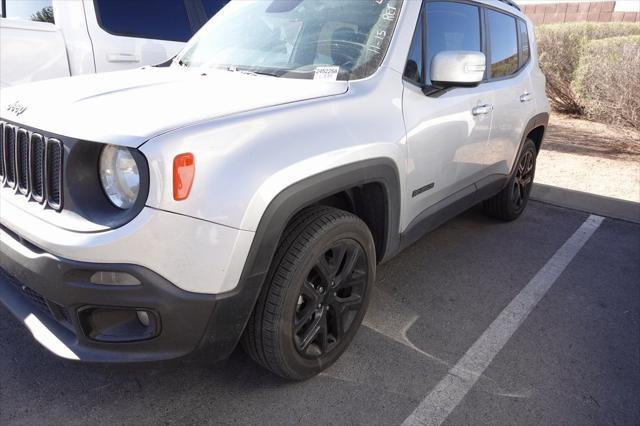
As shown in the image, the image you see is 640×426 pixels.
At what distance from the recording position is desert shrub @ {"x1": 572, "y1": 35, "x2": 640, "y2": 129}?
7020mm

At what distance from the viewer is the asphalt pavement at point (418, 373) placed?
7.43ft

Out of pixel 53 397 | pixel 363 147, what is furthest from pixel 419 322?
pixel 53 397

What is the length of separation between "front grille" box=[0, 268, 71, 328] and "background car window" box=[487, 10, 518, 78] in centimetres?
316

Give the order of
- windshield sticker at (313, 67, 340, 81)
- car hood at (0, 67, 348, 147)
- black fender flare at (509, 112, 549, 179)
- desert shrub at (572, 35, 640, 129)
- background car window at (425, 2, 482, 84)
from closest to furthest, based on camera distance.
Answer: car hood at (0, 67, 348, 147) < windshield sticker at (313, 67, 340, 81) < background car window at (425, 2, 482, 84) < black fender flare at (509, 112, 549, 179) < desert shrub at (572, 35, 640, 129)

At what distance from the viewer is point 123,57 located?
13.9 feet

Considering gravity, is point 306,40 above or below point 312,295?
above

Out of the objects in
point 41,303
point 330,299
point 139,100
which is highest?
point 139,100

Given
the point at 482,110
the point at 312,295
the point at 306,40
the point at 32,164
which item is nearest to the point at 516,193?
the point at 482,110

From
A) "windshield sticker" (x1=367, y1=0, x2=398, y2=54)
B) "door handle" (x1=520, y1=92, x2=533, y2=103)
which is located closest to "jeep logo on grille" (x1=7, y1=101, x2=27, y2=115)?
"windshield sticker" (x1=367, y1=0, x2=398, y2=54)

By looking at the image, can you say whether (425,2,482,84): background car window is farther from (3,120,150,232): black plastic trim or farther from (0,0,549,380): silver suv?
(3,120,150,232): black plastic trim

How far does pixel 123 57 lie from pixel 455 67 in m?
2.91

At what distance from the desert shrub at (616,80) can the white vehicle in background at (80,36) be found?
606 cm

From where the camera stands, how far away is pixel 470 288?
3.46m

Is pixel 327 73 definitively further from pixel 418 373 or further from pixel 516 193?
pixel 516 193
